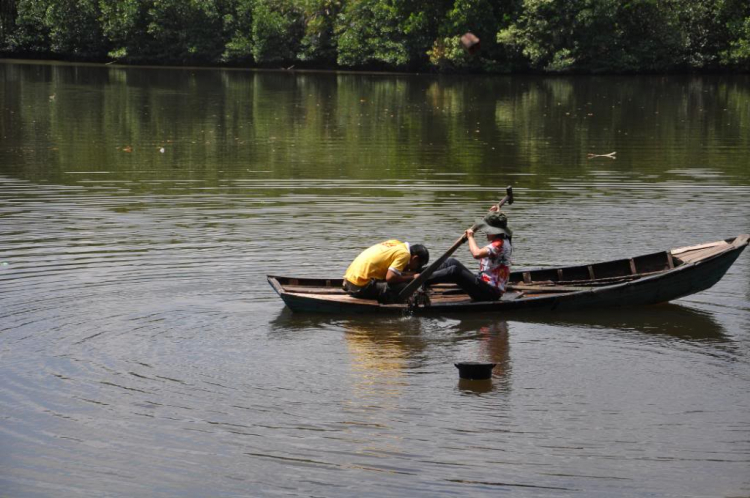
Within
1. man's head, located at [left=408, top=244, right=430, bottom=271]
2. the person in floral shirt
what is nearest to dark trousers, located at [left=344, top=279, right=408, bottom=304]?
man's head, located at [left=408, top=244, right=430, bottom=271]

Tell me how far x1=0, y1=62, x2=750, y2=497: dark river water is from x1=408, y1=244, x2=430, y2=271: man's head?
0.65 meters

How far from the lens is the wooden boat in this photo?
13750 millimetres

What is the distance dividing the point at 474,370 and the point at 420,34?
60813 millimetres

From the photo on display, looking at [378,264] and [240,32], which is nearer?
[378,264]

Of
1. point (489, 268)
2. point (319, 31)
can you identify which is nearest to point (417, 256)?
point (489, 268)

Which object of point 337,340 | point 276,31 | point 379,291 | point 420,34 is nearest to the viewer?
point 337,340

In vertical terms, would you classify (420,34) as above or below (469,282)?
above

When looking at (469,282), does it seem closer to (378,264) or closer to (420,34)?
(378,264)

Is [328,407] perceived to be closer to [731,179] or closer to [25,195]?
[25,195]

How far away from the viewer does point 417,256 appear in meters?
13.9

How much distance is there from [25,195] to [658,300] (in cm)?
1257

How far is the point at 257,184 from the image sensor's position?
23.5 metres

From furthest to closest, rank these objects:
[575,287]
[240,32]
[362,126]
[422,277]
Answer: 1. [240,32]
2. [362,126]
3. [575,287]
4. [422,277]

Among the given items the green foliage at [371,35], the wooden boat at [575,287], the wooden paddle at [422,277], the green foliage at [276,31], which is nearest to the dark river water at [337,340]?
the wooden boat at [575,287]
